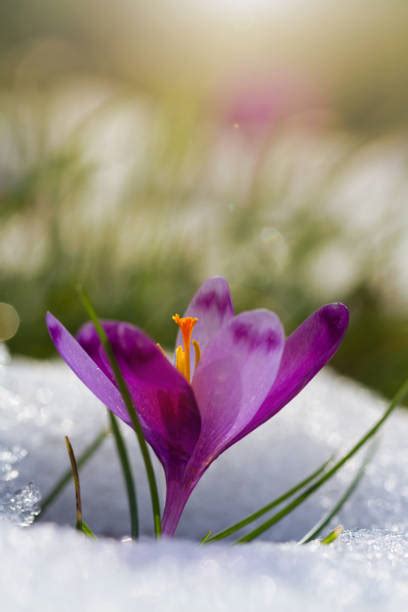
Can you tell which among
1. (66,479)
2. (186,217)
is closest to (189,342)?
(66,479)

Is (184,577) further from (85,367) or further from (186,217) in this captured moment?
(186,217)

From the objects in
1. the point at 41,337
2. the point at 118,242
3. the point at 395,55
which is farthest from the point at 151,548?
the point at 395,55

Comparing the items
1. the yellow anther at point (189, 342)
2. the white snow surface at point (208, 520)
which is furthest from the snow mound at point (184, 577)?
the yellow anther at point (189, 342)

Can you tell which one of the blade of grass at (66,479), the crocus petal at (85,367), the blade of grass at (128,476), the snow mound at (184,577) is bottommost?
the blade of grass at (66,479)

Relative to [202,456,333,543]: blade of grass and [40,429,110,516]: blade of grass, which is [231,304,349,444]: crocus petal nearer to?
[202,456,333,543]: blade of grass

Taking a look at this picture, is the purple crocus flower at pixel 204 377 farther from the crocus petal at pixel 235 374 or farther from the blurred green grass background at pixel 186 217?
the blurred green grass background at pixel 186 217

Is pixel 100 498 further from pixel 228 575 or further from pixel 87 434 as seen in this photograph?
pixel 228 575

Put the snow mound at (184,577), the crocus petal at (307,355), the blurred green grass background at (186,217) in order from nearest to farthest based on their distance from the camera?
1. the snow mound at (184,577)
2. the crocus petal at (307,355)
3. the blurred green grass background at (186,217)

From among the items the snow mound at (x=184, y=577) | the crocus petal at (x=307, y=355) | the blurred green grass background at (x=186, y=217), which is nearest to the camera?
the snow mound at (x=184, y=577)
